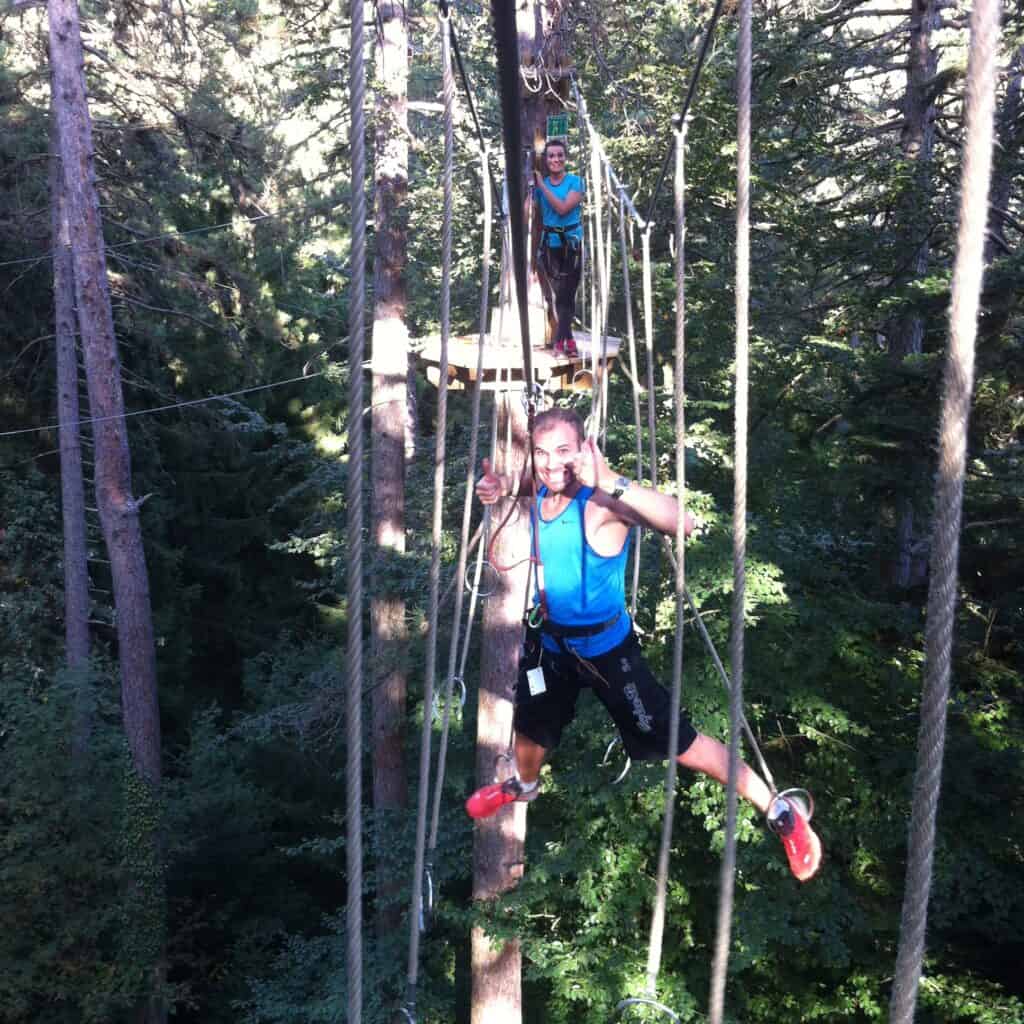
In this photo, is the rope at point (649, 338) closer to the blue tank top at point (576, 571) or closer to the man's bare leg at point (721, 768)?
the blue tank top at point (576, 571)

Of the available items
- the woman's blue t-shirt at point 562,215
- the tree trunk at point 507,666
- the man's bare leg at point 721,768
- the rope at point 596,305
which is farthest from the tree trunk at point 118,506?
the man's bare leg at point 721,768

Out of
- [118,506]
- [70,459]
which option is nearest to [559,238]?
[118,506]

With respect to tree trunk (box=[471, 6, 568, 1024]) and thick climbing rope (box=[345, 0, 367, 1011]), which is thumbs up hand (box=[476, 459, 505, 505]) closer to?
thick climbing rope (box=[345, 0, 367, 1011])

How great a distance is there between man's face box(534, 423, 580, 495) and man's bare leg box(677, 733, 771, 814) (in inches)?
36.3

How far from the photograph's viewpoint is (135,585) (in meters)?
10.5

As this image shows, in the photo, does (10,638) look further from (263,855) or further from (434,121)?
(434,121)

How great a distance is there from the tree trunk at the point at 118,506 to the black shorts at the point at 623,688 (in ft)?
25.4

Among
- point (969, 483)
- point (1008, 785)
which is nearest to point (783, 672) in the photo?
point (1008, 785)

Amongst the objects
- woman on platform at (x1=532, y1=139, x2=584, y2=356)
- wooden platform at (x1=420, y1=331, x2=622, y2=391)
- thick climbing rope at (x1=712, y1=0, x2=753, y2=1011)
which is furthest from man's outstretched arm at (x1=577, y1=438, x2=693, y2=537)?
woman on platform at (x1=532, y1=139, x2=584, y2=356)

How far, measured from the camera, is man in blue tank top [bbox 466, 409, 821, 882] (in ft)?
9.87

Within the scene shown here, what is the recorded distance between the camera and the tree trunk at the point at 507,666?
633cm

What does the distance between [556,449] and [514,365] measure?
225 centimetres

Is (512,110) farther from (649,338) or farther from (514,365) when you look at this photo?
(649,338)

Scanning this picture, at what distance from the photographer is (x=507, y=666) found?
7203 millimetres
